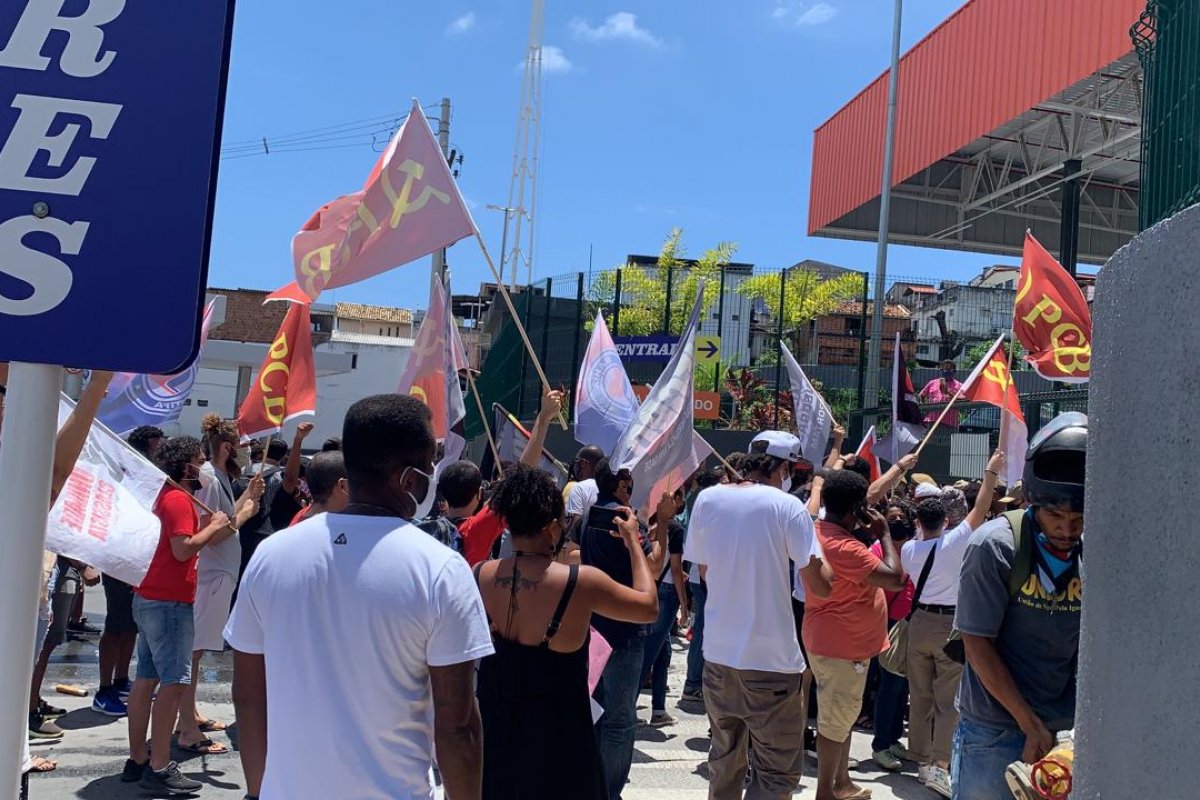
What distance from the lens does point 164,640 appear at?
6250 millimetres

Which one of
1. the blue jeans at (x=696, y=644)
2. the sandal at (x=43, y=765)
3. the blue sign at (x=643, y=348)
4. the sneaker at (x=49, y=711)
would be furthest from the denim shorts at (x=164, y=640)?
the blue sign at (x=643, y=348)

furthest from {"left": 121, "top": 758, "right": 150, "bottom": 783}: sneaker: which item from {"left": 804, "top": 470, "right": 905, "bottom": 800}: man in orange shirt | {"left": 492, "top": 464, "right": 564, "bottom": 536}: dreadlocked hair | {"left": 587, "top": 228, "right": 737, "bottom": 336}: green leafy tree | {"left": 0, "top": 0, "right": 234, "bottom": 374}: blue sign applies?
{"left": 587, "top": 228, "right": 737, "bottom": 336}: green leafy tree

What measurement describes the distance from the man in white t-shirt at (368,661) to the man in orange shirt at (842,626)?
12.5ft

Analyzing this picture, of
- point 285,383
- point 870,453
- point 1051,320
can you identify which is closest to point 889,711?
point 1051,320

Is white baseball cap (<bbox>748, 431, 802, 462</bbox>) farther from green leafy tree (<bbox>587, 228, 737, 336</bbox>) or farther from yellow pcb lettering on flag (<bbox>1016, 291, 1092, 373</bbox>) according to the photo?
green leafy tree (<bbox>587, 228, 737, 336</bbox>)

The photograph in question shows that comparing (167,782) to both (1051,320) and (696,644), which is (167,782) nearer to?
(696,644)

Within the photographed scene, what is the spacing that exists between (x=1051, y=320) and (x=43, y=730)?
8410 millimetres

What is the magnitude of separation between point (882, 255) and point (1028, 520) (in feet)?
52.5

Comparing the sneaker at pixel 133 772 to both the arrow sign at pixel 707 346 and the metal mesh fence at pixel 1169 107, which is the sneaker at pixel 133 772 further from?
the arrow sign at pixel 707 346

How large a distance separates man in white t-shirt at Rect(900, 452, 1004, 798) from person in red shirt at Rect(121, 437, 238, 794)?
182 inches

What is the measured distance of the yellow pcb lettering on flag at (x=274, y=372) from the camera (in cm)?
832

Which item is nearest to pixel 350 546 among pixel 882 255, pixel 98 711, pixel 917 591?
pixel 917 591

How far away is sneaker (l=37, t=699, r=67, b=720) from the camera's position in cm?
745

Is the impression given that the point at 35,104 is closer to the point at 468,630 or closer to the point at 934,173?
the point at 468,630
